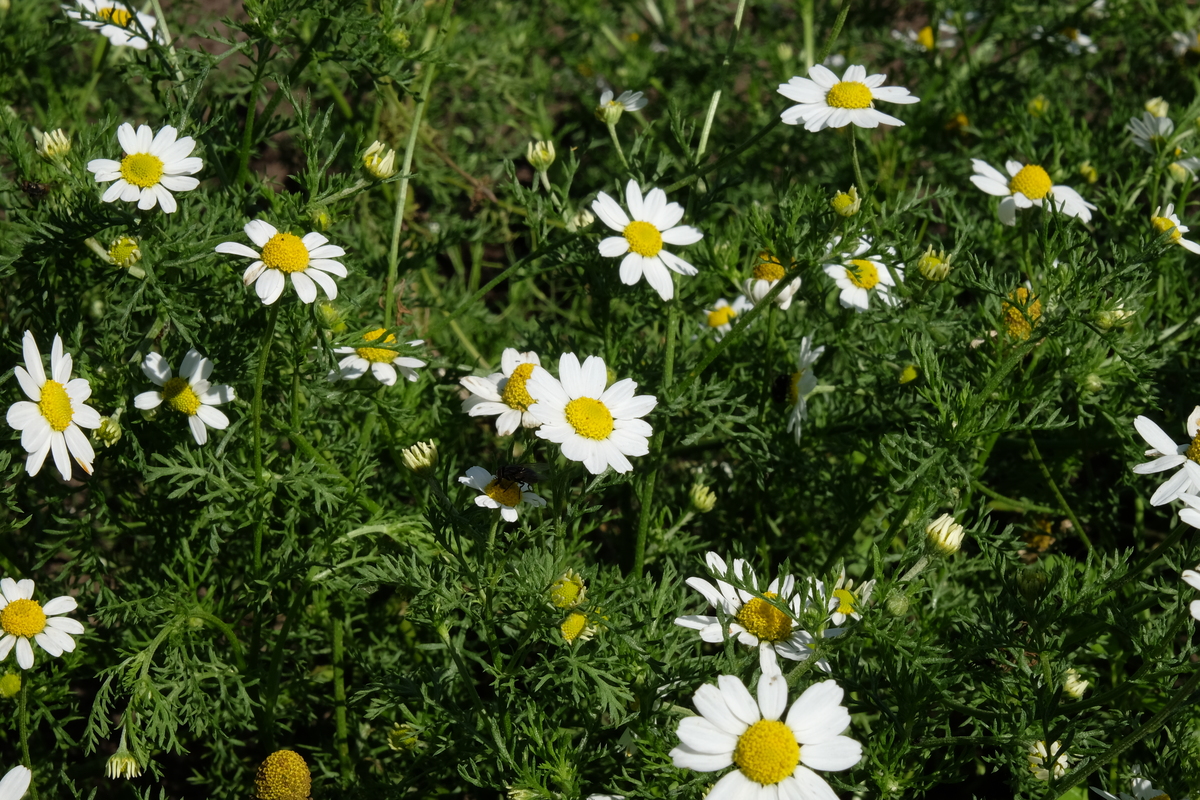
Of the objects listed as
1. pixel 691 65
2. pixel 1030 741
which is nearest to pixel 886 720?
pixel 1030 741

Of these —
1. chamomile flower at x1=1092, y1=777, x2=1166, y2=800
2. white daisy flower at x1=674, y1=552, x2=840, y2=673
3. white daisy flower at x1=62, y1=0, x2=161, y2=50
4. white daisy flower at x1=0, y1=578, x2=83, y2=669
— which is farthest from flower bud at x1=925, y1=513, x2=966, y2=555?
white daisy flower at x1=62, y1=0, x2=161, y2=50

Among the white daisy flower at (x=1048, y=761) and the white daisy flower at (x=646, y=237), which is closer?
the white daisy flower at (x=1048, y=761)

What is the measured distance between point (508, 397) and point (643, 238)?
49 cm

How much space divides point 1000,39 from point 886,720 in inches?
113

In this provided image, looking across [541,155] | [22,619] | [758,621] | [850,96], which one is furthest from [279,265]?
[850,96]

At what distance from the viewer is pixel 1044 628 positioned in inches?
73.2

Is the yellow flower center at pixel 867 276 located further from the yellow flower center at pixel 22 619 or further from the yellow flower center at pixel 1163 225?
the yellow flower center at pixel 22 619

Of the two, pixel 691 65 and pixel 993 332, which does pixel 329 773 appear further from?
pixel 691 65

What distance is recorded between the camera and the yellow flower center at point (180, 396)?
6.90ft

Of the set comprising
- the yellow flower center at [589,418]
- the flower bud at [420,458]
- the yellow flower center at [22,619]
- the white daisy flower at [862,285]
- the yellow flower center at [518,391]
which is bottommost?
the yellow flower center at [22,619]

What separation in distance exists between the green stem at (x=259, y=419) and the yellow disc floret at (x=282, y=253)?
8 centimetres

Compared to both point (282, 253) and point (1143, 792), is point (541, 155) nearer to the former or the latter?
point (282, 253)

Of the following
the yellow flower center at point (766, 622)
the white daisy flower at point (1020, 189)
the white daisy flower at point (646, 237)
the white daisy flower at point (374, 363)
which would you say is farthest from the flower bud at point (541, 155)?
the yellow flower center at point (766, 622)

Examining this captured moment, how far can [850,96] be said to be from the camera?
2281 millimetres
